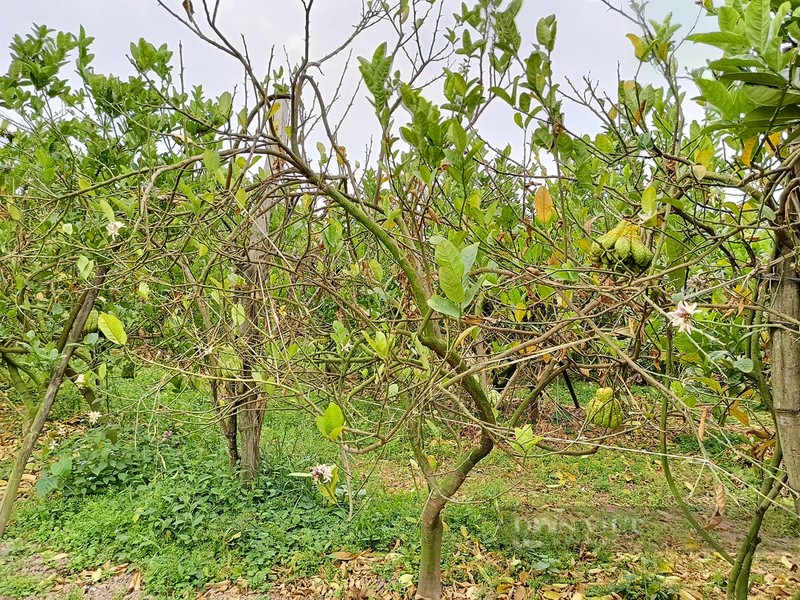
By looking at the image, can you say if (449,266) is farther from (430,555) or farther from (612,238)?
(430,555)

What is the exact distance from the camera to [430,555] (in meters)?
2.27

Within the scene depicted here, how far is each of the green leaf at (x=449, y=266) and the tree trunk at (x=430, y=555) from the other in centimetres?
154

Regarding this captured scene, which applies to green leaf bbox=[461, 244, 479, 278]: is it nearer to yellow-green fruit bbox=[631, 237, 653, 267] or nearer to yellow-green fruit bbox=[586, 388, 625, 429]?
yellow-green fruit bbox=[631, 237, 653, 267]

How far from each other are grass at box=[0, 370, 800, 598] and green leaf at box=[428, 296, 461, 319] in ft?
4.90

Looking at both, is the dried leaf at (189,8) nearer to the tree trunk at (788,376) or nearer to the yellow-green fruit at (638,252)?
the yellow-green fruit at (638,252)

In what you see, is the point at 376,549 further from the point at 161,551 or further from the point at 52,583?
the point at 52,583

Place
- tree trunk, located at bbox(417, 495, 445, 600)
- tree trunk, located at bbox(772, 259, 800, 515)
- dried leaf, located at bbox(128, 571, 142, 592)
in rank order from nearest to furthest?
1. tree trunk, located at bbox(772, 259, 800, 515)
2. tree trunk, located at bbox(417, 495, 445, 600)
3. dried leaf, located at bbox(128, 571, 142, 592)

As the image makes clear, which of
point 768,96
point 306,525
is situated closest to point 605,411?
point 768,96

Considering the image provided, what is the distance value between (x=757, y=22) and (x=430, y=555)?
7.37ft

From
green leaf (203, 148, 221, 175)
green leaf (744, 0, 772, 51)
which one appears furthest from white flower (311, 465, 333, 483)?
green leaf (744, 0, 772, 51)

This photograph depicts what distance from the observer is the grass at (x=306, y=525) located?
8.82 ft

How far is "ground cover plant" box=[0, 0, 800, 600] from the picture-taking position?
122 centimetres

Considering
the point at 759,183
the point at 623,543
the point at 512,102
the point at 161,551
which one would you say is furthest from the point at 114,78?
the point at 623,543

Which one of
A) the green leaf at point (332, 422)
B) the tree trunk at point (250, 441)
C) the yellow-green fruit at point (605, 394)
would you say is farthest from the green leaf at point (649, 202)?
the tree trunk at point (250, 441)
